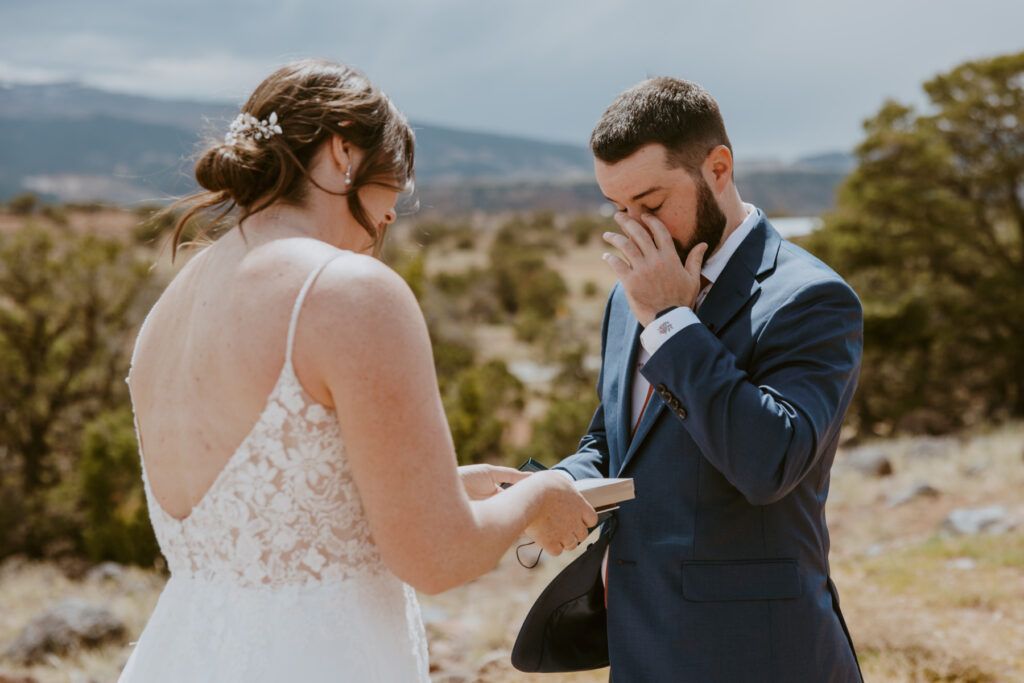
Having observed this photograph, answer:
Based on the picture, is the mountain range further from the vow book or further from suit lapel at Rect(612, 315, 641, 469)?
the vow book

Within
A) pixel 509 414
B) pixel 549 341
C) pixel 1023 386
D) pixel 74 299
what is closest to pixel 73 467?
pixel 74 299

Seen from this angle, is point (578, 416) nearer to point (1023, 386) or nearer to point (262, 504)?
point (1023, 386)

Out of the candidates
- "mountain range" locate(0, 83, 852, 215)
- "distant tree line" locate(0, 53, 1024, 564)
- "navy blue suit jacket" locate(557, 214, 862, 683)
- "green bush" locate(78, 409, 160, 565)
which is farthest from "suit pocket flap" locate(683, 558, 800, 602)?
"mountain range" locate(0, 83, 852, 215)

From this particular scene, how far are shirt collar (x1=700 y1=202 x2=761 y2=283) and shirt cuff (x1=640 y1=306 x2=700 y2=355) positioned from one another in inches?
12.4

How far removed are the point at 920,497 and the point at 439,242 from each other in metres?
43.9

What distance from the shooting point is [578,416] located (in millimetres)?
13836

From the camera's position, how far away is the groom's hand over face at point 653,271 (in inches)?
85.5

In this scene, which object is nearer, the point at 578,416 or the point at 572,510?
the point at 572,510

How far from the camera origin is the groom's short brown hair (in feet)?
7.82

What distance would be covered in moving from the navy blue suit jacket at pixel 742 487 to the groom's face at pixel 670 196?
0.39 feet

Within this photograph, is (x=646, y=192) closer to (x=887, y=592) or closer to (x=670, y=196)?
(x=670, y=196)

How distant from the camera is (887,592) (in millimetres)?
6129

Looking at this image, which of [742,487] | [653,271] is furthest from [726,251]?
[742,487]

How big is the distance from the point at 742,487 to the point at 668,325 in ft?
1.33
